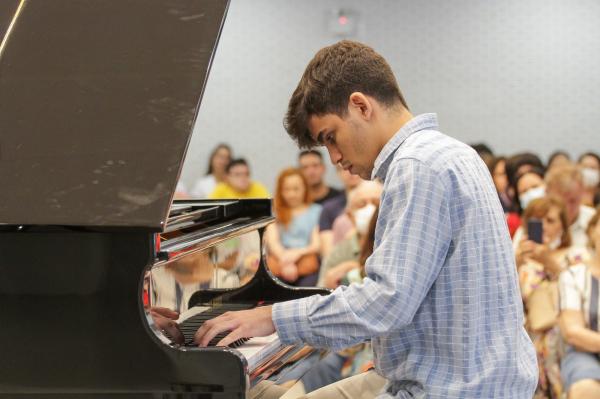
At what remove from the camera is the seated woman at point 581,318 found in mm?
3912

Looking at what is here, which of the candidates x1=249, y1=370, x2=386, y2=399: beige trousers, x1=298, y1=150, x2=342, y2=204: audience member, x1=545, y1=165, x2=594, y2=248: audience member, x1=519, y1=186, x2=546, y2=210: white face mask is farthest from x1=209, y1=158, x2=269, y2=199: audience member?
x1=249, y1=370, x2=386, y2=399: beige trousers

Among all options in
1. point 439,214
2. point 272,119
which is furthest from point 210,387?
point 272,119

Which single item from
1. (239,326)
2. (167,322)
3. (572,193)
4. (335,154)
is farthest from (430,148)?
(572,193)

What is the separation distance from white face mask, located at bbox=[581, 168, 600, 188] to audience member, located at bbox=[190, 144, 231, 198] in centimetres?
355

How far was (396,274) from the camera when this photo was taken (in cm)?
186

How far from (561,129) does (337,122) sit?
24.9ft

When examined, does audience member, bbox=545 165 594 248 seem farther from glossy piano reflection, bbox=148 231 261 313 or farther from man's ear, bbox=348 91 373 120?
man's ear, bbox=348 91 373 120

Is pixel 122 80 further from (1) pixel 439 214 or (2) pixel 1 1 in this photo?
(1) pixel 439 214

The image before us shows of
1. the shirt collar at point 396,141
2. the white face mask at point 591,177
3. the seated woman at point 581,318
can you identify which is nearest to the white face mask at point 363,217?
the seated woman at point 581,318

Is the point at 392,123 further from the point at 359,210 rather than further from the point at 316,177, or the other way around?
the point at 316,177

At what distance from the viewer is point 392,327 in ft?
6.11

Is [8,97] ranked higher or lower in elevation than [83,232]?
higher

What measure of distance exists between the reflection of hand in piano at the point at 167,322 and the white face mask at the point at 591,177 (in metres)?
5.83

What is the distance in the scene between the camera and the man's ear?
2049 mm
